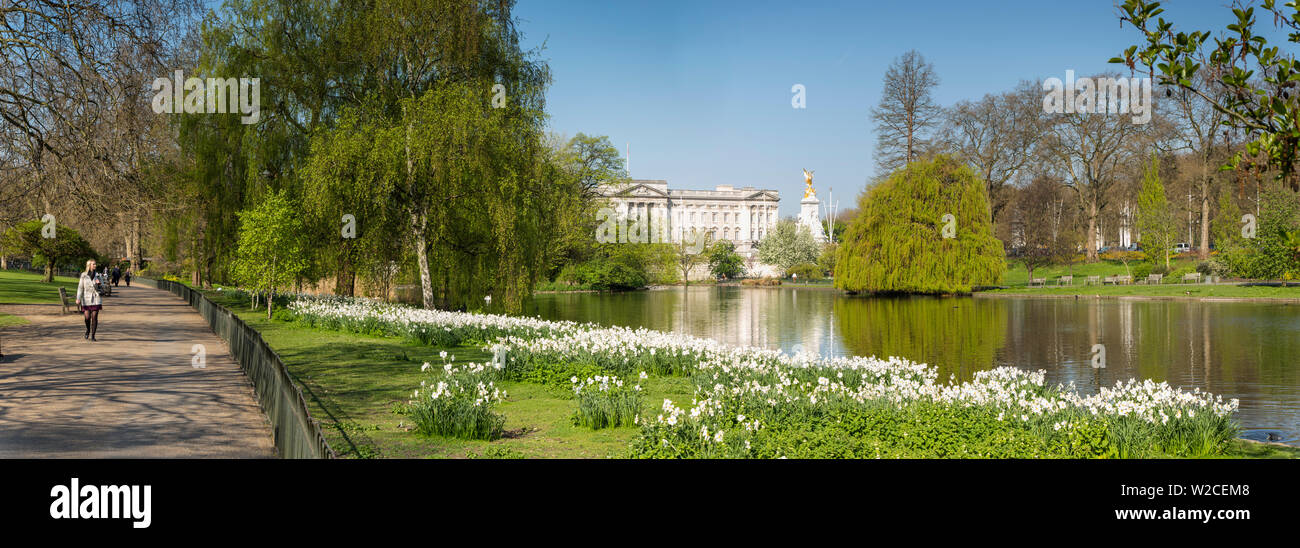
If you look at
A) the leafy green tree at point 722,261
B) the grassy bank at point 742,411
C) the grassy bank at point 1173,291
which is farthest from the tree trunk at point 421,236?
the leafy green tree at point 722,261

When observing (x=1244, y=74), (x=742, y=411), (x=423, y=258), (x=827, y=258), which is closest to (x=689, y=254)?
(x=827, y=258)

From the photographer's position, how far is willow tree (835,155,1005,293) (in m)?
49.2

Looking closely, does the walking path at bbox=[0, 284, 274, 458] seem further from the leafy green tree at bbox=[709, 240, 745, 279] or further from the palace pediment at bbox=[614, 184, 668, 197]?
the palace pediment at bbox=[614, 184, 668, 197]

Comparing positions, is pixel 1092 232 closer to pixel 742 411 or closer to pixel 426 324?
pixel 426 324

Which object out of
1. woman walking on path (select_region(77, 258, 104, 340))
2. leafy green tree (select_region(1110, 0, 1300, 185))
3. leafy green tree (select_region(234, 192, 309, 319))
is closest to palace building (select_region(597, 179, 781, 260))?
leafy green tree (select_region(234, 192, 309, 319))

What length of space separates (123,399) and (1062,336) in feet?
74.5

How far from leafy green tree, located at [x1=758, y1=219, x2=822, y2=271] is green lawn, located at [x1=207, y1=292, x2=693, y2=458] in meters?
71.6

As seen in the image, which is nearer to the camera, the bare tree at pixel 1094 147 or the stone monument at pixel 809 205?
the bare tree at pixel 1094 147

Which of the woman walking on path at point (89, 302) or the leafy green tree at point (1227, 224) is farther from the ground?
the leafy green tree at point (1227, 224)

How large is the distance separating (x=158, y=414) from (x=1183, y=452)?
10.9m

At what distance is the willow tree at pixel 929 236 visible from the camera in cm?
4922

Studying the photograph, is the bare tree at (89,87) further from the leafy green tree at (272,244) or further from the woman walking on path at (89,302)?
the leafy green tree at (272,244)

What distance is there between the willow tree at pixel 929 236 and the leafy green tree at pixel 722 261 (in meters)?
37.5

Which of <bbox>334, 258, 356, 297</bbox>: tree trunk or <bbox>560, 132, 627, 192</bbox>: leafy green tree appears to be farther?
<bbox>560, 132, 627, 192</bbox>: leafy green tree
